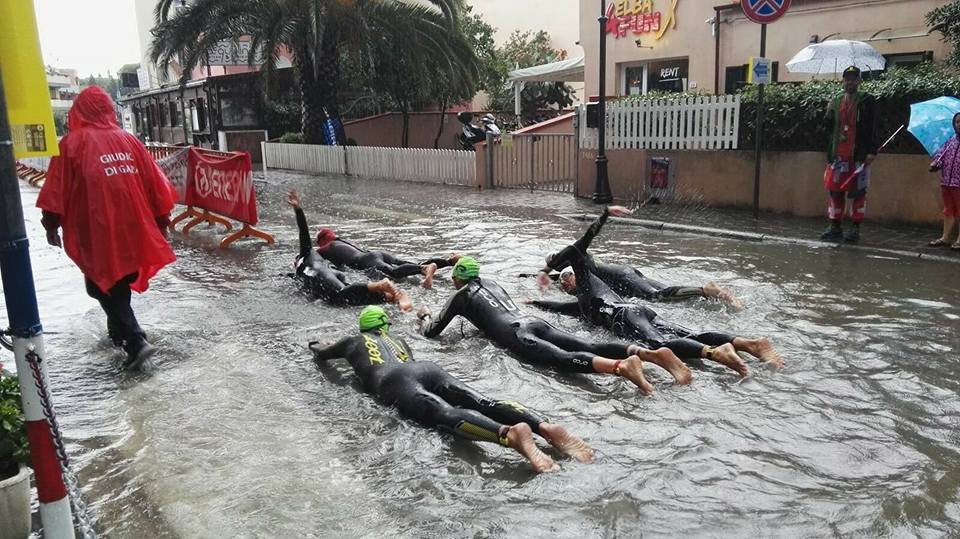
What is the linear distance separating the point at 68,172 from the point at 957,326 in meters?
7.22

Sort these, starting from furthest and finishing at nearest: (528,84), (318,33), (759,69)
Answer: (528,84) → (318,33) → (759,69)

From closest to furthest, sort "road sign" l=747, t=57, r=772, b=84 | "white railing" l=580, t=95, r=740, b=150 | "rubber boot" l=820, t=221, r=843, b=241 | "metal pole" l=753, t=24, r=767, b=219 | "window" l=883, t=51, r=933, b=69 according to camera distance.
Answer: "rubber boot" l=820, t=221, r=843, b=241 → "road sign" l=747, t=57, r=772, b=84 → "metal pole" l=753, t=24, r=767, b=219 → "white railing" l=580, t=95, r=740, b=150 → "window" l=883, t=51, r=933, b=69

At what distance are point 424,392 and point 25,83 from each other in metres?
2.75

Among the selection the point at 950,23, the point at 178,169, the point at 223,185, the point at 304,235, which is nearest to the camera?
the point at 304,235

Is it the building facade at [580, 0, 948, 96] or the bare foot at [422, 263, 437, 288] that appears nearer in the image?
the bare foot at [422, 263, 437, 288]

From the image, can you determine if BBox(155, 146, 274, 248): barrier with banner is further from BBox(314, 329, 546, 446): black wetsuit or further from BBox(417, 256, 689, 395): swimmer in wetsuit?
BBox(314, 329, 546, 446): black wetsuit

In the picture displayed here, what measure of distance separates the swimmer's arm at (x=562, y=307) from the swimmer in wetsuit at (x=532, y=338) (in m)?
0.75

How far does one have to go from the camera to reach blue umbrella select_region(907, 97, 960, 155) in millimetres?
9188

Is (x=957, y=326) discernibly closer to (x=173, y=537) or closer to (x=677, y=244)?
(x=677, y=244)

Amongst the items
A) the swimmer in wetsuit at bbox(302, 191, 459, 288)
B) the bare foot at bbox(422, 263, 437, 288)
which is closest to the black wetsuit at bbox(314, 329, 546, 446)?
the bare foot at bbox(422, 263, 437, 288)

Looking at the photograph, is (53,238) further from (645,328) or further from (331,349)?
(645,328)

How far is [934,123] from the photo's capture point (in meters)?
9.26

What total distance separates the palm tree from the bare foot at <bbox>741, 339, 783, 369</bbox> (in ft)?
54.2

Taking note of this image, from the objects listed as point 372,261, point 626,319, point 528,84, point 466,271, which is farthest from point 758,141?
point 528,84
